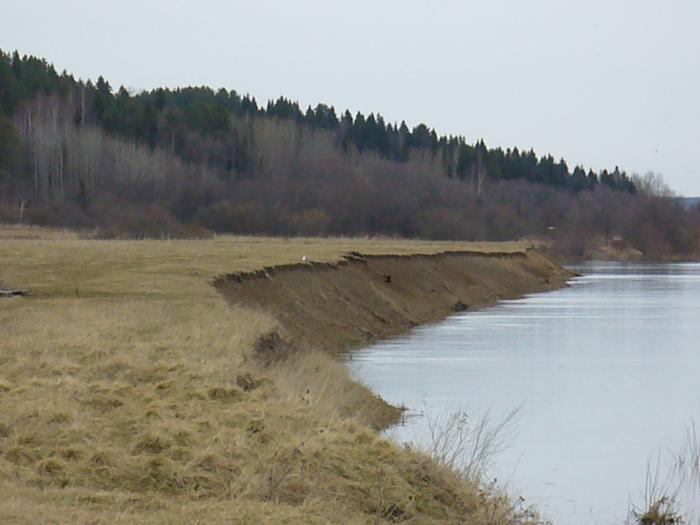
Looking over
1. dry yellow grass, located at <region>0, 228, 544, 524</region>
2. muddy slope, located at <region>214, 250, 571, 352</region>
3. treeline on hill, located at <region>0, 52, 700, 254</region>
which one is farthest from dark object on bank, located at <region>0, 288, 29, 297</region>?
treeline on hill, located at <region>0, 52, 700, 254</region>

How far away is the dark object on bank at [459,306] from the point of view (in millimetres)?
58375

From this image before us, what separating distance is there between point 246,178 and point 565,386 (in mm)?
108142

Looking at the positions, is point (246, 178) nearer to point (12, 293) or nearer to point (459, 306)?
point (459, 306)

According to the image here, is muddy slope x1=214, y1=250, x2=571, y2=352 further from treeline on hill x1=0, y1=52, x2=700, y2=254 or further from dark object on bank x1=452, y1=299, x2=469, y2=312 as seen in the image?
treeline on hill x1=0, y1=52, x2=700, y2=254

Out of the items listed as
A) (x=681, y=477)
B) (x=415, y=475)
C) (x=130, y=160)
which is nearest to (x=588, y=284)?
(x=130, y=160)

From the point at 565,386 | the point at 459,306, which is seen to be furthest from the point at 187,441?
the point at 459,306

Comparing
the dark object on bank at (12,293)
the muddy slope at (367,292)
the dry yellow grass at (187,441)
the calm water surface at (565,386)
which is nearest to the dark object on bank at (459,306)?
the muddy slope at (367,292)

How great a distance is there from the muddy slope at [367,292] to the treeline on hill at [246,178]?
2875cm

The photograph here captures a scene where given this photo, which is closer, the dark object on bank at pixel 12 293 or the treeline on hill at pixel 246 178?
the dark object on bank at pixel 12 293

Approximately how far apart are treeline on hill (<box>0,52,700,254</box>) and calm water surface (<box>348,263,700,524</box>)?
157ft

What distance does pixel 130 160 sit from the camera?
122m

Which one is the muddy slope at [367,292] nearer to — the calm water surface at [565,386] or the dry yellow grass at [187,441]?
the calm water surface at [565,386]

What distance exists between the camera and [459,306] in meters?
59.3

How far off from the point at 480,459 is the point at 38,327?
9894 mm
